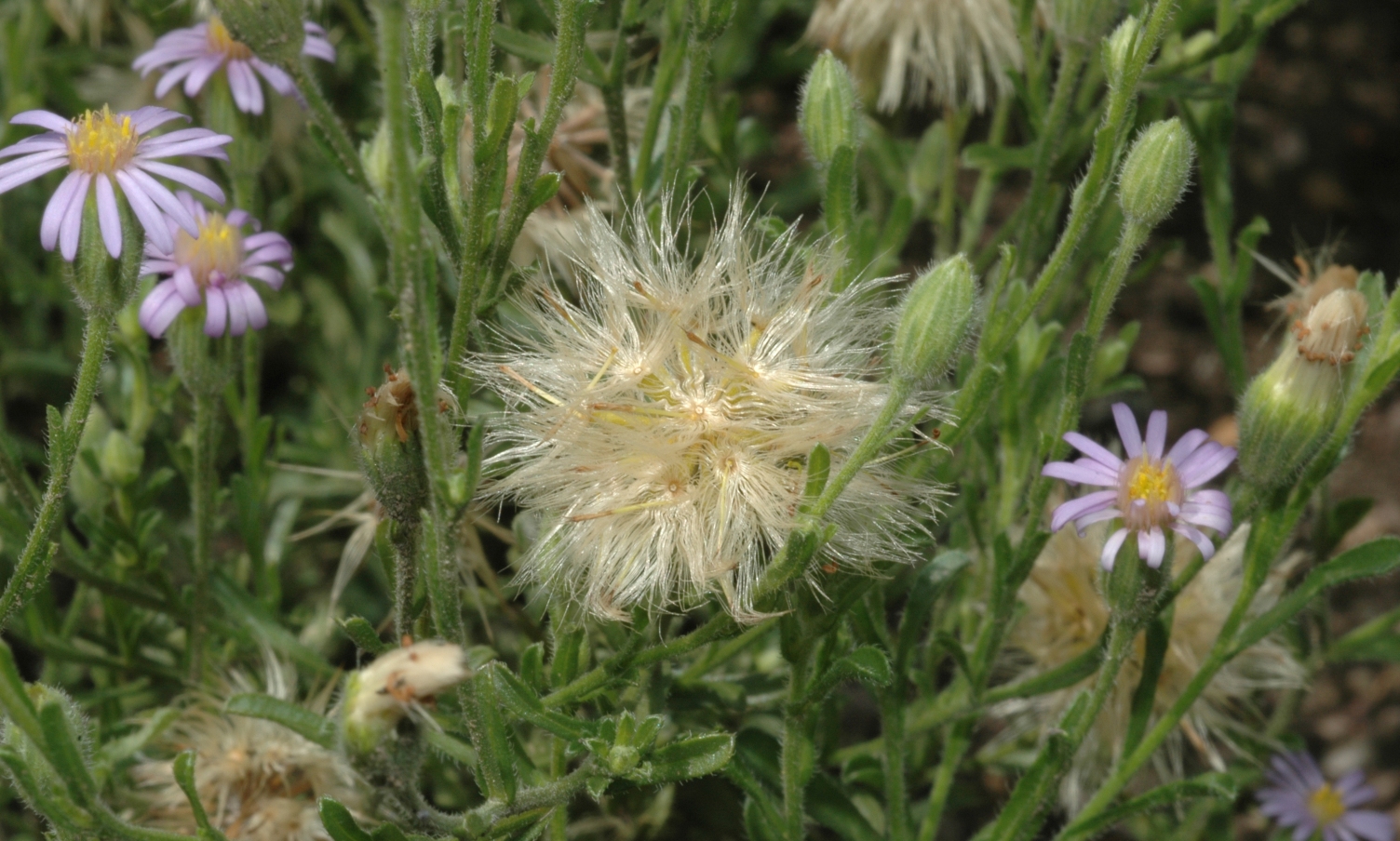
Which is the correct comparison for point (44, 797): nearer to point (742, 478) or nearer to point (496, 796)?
point (496, 796)

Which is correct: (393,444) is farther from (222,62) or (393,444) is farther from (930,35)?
(930,35)

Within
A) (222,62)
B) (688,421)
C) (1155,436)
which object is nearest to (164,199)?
(222,62)

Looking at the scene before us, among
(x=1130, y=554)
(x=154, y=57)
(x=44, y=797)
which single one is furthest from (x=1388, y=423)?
(x=44, y=797)

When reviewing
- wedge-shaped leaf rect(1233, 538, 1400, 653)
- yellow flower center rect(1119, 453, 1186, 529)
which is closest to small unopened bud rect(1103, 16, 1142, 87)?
yellow flower center rect(1119, 453, 1186, 529)

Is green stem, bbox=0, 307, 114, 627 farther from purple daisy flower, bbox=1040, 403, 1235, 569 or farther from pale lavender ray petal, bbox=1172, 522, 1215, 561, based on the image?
pale lavender ray petal, bbox=1172, 522, 1215, 561

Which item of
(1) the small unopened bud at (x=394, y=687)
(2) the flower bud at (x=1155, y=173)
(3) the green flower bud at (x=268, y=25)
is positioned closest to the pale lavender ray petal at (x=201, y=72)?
(3) the green flower bud at (x=268, y=25)

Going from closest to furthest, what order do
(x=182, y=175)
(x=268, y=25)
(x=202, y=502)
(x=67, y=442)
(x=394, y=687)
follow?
(x=394, y=687)
(x=268, y=25)
(x=67, y=442)
(x=182, y=175)
(x=202, y=502)

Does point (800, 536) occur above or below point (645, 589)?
above
